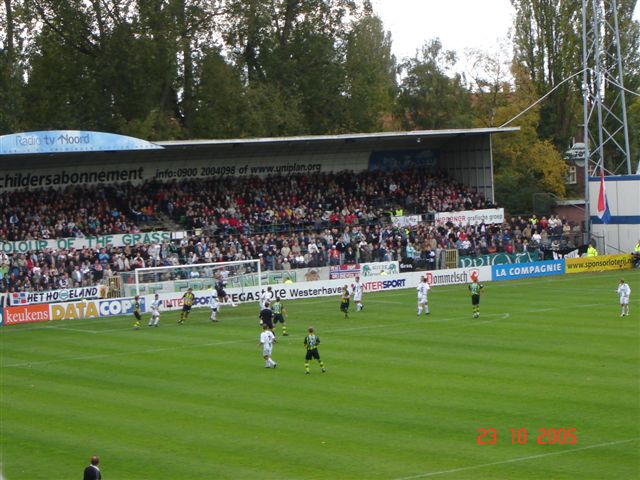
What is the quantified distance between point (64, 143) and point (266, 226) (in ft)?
44.9

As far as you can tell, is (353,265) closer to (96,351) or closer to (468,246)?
(468,246)

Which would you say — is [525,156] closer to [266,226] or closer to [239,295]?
[266,226]

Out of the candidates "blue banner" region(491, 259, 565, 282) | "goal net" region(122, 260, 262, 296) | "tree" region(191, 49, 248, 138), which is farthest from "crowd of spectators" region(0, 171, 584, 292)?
"tree" region(191, 49, 248, 138)

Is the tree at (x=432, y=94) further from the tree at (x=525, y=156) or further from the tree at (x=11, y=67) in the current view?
the tree at (x=11, y=67)

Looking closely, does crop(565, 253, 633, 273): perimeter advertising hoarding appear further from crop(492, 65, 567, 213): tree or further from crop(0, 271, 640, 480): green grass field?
crop(492, 65, 567, 213): tree

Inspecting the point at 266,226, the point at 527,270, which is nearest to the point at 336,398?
the point at 527,270

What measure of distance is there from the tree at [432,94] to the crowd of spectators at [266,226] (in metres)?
17.1

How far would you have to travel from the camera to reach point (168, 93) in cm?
7275

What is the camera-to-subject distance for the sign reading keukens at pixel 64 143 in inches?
2007

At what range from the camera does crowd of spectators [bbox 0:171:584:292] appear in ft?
168

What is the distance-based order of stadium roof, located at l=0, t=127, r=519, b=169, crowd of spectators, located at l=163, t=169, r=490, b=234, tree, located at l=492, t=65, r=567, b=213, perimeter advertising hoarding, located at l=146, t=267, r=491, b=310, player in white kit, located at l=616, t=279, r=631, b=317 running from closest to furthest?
player in white kit, located at l=616, t=279, r=631, b=317 → perimeter advertising hoarding, located at l=146, t=267, r=491, b=310 → stadium roof, located at l=0, t=127, r=519, b=169 → crowd of spectators, located at l=163, t=169, r=490, b=234 → tree, located at l=492, t=65, r=567, b=213

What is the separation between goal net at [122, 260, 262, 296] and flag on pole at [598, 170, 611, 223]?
82.4 ft

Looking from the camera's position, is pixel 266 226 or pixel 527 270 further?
pixel 266 226

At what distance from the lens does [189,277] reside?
1923 inches
